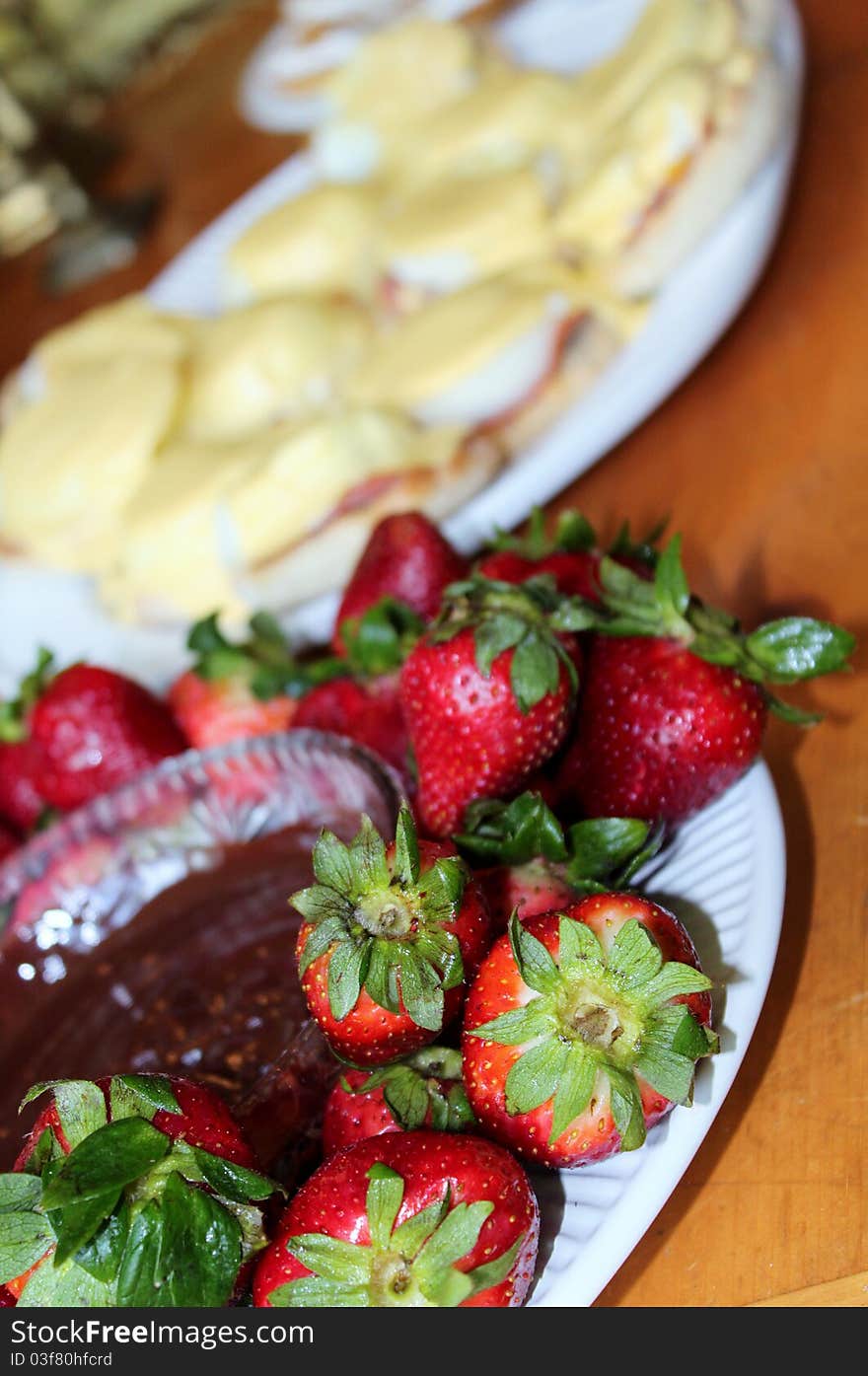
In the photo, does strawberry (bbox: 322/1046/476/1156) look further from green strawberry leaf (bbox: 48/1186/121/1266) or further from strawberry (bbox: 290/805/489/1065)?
green strawberry leaf (bbox: 48/1186/121/1266)

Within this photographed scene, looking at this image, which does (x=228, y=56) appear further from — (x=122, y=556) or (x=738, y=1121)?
(x=738, y=1121)

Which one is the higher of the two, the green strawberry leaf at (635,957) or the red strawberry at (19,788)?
the green strawberry leaf at (635,957)

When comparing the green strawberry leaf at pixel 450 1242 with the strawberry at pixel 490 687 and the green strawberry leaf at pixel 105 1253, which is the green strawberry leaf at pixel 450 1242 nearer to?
Result: the green strawberry leaf at pixel 105 1253

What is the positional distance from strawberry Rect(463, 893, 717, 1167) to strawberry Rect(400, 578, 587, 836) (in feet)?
0.63

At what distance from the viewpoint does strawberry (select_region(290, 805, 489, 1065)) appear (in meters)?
0.73

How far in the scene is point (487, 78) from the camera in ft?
7.01

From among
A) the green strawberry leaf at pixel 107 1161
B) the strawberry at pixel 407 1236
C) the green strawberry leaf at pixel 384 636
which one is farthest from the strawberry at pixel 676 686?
the green strawberry leaf at pixel 107 1161

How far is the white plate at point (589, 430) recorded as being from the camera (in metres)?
1.48

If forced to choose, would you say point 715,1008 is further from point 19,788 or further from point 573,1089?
point 19,788

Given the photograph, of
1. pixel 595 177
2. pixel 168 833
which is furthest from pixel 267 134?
pixel 168 833

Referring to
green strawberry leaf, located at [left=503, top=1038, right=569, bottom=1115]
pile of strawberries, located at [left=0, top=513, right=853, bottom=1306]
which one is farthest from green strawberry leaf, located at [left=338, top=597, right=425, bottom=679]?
green strawberry leaf, located at [left=503, top=1038, right=569, bottom=1115]

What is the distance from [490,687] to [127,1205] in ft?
1.32

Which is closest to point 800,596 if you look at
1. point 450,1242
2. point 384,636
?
point 384,636

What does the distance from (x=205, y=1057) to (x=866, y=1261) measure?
20.3 inches
